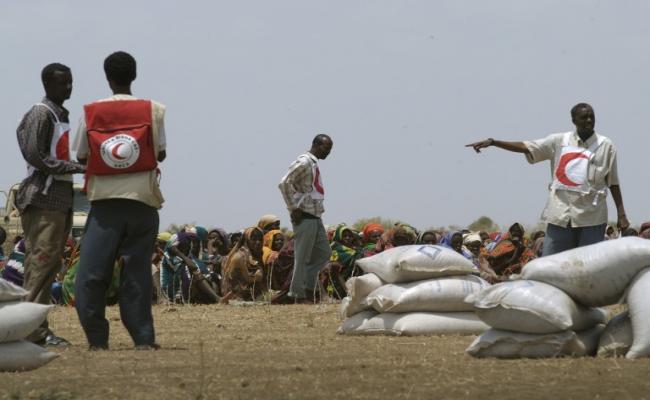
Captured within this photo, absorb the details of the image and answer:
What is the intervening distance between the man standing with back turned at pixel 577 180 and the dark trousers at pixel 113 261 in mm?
3030

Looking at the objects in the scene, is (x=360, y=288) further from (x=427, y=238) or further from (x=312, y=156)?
(x=427, y=238)

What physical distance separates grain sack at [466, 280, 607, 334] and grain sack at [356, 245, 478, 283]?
1.84 metres

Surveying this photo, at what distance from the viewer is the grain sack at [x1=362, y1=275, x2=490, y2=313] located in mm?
9172

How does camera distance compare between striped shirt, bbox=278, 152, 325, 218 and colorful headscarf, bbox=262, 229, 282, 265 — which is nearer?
striped shirt, bbox=278, 152, 325, 218

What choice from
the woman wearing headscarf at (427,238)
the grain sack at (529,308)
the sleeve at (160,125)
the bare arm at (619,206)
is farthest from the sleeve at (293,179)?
the grain sack at (529,308)

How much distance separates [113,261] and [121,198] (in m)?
0.41

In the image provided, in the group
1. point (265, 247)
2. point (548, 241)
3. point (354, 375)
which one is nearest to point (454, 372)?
point (354, 375)

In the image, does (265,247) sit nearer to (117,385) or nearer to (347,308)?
(347,308)

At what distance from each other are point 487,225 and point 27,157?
37.2m

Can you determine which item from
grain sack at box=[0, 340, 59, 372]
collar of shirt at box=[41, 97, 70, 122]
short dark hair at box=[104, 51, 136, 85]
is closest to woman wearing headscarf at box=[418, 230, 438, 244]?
collar of shirt at box=[41, 97, 70, 122]

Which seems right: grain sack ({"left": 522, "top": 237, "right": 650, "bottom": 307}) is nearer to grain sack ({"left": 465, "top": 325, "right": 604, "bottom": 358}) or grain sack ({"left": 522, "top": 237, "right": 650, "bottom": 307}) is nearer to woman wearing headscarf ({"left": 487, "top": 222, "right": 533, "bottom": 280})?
grain sack ({"left": 465, "top": 325, "right": 604, "bottom": 358})

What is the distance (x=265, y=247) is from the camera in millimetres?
17500

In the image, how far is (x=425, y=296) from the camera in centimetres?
917

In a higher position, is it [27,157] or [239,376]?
[27,157]
